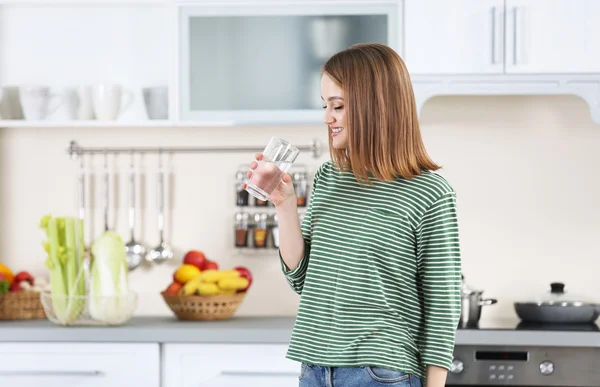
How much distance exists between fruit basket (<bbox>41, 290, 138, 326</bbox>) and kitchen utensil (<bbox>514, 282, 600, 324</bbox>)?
1343 mm

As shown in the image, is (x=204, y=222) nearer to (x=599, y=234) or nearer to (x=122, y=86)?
(x=122, y=86)

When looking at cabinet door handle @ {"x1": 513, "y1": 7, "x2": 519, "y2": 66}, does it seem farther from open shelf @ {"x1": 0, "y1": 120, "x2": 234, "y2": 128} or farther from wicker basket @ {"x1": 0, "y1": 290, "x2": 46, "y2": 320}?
wicker basket @ {"x1": 0, "y1": 290, "x2": 46, "y2": 320}

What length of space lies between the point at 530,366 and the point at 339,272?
4.61 ft

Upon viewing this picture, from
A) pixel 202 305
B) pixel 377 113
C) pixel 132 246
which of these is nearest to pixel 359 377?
pixel 377 113

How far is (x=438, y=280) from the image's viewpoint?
1.45 meters

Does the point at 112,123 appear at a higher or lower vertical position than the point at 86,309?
higher

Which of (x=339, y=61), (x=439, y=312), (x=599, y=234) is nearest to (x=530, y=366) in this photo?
(x=599, y=234)

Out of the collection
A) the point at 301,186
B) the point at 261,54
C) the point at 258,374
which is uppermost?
the point at 261,54

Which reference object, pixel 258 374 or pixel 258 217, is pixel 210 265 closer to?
pixel 258 217

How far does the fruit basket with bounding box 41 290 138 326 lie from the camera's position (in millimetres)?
2752

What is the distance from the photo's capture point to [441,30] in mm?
2842

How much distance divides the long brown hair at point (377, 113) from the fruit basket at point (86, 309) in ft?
4.91

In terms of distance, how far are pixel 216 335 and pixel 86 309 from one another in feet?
1.47

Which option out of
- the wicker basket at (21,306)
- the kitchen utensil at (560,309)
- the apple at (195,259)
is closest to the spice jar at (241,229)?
the apple at (195,259)
